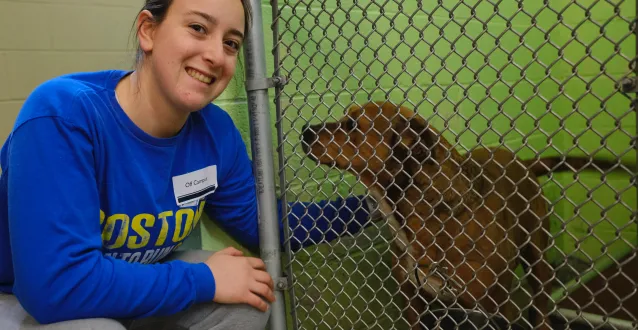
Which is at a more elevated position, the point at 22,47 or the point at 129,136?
the point at 129,136

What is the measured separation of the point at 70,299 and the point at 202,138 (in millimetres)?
590

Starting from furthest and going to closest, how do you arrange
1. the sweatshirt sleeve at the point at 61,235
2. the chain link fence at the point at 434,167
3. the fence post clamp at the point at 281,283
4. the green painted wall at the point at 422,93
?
the green painted wall at the point at 422,93
the fence post clamp at the point at 281,283
the chain link fence at the point at 434,167
the sweatshirt sleeve at the point at 61,235

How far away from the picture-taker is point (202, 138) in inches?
60.6

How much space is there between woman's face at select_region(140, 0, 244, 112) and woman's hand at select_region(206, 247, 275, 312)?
1.43ft

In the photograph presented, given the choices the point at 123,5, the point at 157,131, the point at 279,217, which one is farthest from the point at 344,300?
the point at 123,5

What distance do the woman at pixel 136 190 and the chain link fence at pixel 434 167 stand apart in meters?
0.22

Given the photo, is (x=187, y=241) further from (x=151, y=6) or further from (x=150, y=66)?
(x=151, y=6)

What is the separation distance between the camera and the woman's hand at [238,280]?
1378 millimetres

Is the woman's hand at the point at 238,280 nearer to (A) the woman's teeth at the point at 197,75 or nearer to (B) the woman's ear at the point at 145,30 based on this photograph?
(A) the woman's teeth at the point at 197,75

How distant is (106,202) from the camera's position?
4.34ft

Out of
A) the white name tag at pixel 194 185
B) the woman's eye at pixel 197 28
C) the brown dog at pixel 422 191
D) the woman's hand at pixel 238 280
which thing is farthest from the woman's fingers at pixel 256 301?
the woman's eye at pixel 197 28

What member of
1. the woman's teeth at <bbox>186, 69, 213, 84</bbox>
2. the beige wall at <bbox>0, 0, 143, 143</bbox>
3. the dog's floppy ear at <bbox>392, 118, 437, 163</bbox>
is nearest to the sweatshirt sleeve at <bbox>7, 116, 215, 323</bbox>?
the woman's teeth at <bbox>186, 69, 213, 84</bbox>

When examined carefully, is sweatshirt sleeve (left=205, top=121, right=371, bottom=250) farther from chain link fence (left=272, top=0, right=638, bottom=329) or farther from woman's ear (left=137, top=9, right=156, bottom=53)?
woman's ear (left=137, top=9, right=156, bottom=53)

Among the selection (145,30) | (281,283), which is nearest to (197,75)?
(145,30)
